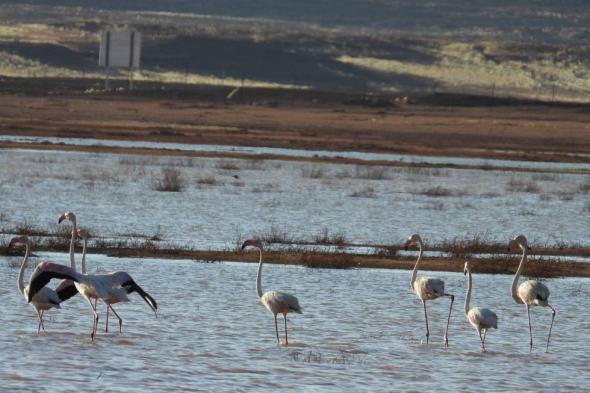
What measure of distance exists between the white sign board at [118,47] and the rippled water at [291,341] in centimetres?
8614

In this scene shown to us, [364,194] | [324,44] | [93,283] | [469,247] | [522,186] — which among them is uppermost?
[324,44]

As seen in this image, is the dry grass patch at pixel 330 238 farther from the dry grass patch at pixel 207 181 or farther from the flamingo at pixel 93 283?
the dry grass patch at pixel 207 181

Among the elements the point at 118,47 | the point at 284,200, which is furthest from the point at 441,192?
the point at 118,47

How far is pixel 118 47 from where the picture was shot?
10650 cm

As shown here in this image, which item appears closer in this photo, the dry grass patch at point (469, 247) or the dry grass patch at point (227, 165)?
the dry grass patch at point (469, 247)

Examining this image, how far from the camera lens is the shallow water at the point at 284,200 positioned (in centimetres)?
2723

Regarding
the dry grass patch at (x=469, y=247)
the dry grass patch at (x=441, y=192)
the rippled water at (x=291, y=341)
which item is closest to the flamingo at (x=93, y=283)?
the rippled water at (x=291, y=341)

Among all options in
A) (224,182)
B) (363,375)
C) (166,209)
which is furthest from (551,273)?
(224,182)

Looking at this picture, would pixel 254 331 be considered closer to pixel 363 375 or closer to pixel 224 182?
pixel 363 375

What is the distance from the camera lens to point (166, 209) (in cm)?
3016

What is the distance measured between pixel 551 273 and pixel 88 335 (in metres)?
8.51

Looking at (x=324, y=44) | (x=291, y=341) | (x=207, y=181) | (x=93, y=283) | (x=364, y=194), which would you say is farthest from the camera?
(x=324, y=44)

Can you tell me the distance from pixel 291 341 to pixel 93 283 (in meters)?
2.21

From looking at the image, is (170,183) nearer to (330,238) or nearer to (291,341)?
(330,238)
